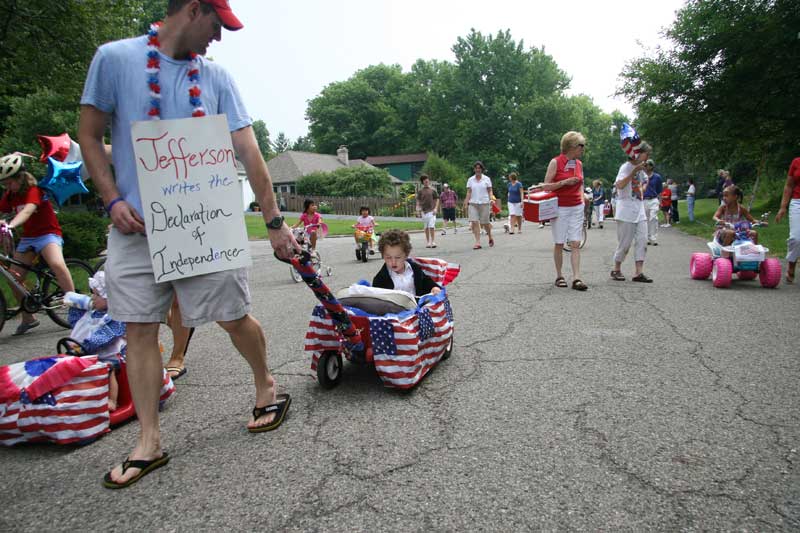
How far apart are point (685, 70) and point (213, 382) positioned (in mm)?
24847

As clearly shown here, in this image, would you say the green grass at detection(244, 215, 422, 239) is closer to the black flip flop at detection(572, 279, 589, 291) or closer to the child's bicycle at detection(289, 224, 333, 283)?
the child's bicycle at detection(289, 224, 333, 283)

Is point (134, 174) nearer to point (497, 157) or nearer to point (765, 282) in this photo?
point (765, 282)

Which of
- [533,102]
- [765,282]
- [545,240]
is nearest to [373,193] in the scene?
[533,102]

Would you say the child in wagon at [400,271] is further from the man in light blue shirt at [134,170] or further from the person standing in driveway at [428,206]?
the person standing in driveway at [428,206]

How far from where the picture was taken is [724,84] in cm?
2152

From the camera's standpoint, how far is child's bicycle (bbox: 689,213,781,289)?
696 centimetres

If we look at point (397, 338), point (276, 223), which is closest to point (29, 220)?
point (276, 223)

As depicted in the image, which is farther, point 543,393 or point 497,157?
point 497,157

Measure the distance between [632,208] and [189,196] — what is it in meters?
6.67

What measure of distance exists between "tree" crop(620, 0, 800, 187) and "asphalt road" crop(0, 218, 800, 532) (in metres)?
19.7

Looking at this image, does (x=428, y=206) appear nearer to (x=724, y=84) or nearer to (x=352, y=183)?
(x=724, y=84)

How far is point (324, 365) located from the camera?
3621mm

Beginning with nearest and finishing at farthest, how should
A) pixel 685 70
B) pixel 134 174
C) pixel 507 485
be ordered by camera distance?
pixel 507 485
pixel 134 174
pixel 685 70

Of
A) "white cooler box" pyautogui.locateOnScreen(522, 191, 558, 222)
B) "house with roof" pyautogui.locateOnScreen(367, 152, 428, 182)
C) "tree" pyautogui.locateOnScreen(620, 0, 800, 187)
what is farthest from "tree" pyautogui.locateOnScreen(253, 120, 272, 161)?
"white cooler box" pyautogui.locateOnScreen(522, 191, 558, 222)
